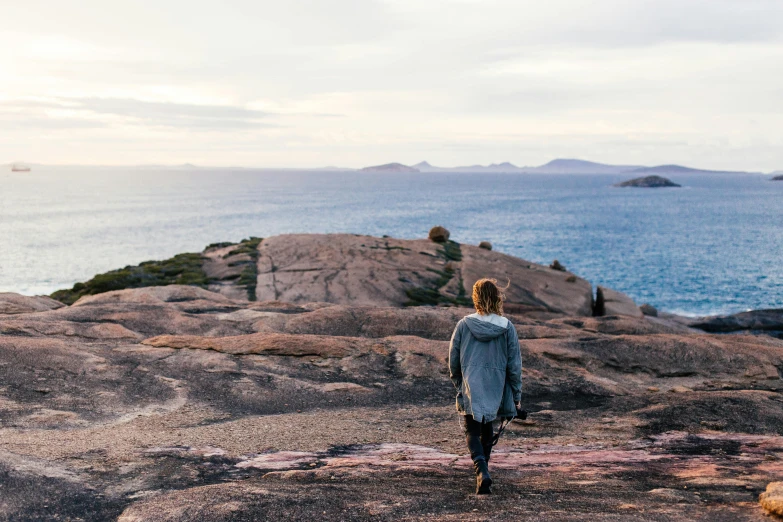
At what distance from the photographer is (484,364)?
9375 millimetres

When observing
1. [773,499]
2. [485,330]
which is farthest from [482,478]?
[773,499]

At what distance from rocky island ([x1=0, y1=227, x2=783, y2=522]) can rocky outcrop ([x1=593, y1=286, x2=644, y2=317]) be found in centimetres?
1529

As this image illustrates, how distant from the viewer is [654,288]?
69875mm

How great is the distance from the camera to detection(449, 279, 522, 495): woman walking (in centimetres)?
928

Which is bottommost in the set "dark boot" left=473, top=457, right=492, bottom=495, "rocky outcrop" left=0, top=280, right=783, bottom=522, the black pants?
"rocky outcrop" left=0, top=280, right=783, bottom=522

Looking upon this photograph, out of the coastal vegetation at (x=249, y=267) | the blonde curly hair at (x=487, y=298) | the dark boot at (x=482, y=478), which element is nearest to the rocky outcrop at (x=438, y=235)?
the coastal vegetation at (x=249, y=267)

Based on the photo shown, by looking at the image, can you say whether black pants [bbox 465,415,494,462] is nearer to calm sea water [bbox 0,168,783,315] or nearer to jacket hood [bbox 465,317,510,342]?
jacket hood [bbox 465,317,510,342]

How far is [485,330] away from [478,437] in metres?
1.58

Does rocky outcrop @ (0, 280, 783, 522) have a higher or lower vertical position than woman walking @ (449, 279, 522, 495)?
lower

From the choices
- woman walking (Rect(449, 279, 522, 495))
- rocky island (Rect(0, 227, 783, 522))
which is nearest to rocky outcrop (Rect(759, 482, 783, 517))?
rocky island (Rect(0, 227, 783, 522))

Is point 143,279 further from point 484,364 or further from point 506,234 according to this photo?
point 506,234

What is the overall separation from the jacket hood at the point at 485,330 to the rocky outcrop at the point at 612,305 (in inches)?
1485

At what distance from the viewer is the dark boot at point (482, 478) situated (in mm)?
9250

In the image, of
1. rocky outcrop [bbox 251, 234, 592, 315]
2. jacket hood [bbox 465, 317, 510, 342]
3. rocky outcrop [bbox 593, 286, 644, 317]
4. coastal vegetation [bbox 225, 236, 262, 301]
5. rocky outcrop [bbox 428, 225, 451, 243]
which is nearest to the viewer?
jacket hood [bbox 465, 317, 510, 342]
